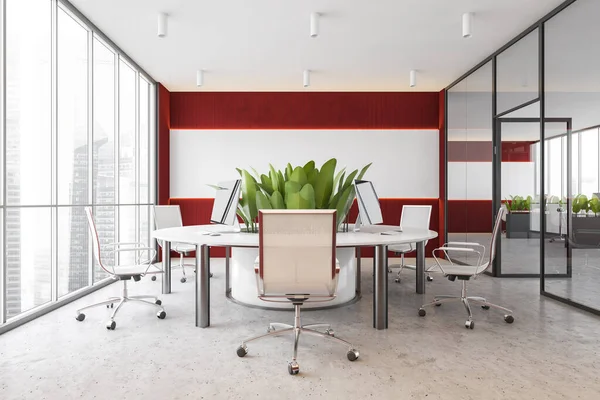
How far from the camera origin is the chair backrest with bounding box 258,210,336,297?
250cm

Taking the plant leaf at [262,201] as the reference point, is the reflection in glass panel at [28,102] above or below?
above

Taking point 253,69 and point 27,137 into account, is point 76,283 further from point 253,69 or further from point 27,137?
point 253,69

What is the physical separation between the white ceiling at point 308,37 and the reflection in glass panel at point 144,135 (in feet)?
0.99

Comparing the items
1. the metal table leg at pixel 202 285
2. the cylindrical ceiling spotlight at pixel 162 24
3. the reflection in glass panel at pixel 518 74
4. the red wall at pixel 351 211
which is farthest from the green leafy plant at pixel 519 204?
the cylindrical ceiling spotlight at pixel 162 24

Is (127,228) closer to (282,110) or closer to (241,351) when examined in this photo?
(282,110)

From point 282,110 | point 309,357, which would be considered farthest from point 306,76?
point 309,357

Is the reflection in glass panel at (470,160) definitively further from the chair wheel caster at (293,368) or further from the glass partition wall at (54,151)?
the glass partition wall at (54,151)

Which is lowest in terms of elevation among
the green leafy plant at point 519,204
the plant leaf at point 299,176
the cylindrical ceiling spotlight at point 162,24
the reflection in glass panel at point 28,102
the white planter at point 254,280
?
the white planter at point 254,280

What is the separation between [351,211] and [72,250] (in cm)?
468

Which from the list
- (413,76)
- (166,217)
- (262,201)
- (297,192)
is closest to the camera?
(297,192)

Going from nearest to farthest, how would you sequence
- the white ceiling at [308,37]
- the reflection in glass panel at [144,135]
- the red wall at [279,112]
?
the white ceiling at [308,37] < the reflection in glass panel at [144,135] < the red wall at [279,112]

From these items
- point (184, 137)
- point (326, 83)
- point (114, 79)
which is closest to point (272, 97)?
point (326, 83)

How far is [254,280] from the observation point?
4.00 metres

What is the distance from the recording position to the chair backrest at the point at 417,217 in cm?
548
